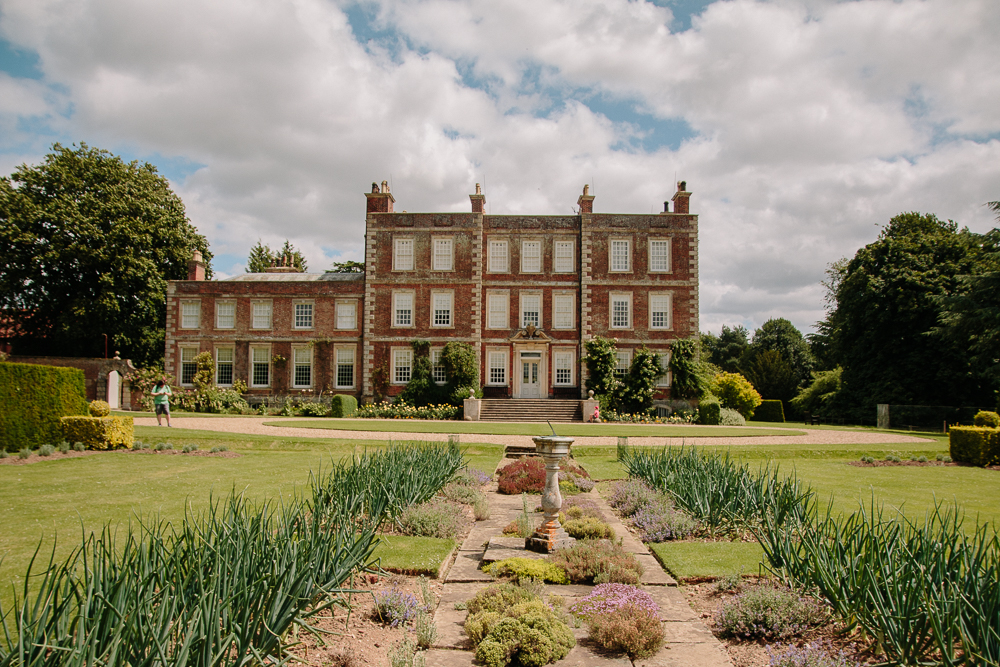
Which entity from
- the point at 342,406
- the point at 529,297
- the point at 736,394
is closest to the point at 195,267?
the point at 342,406

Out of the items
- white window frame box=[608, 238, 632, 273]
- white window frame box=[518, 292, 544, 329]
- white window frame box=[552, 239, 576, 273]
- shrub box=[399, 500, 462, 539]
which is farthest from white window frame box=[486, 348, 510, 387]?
shrub box=[399, 500, 462, 539]

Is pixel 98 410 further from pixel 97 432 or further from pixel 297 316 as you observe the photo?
pixel 297 316

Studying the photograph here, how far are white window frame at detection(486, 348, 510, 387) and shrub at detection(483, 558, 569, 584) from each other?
24.7 metres

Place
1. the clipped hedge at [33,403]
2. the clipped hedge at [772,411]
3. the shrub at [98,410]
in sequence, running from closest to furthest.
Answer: the clipped hedge at [33,403], the shrub at [98,410], the clipped hedge at [772,411]

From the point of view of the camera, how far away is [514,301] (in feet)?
101

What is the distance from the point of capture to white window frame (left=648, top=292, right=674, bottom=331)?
99.0 ft

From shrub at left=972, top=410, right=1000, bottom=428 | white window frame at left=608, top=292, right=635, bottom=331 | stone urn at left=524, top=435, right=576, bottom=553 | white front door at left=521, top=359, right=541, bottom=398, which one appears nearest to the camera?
stone urn at left=524, top=435, right=576, bottom=553

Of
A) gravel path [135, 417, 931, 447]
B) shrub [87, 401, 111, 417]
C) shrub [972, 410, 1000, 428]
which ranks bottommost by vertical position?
gravel path [135, 417, 931, 447]

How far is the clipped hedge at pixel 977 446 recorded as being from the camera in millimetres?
14289

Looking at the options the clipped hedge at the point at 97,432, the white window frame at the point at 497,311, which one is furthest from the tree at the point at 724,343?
the clipped hedge at the point at 97,432

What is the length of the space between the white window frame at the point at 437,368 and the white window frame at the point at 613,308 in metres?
8.38

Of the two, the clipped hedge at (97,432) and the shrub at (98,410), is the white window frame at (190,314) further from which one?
the clipped hedge at (97,432)

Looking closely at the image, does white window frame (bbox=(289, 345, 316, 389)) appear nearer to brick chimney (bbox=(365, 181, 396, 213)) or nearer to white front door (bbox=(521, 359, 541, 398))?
brick chimney (bbox=(365, 181, 396, 213))

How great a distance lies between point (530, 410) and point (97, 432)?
17.7 meters
